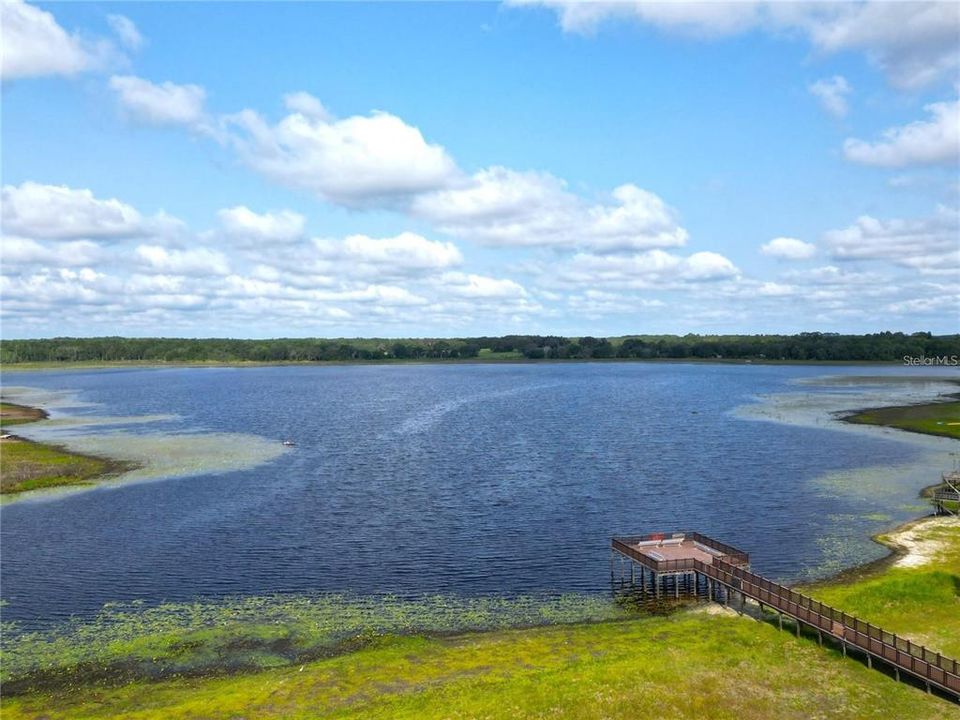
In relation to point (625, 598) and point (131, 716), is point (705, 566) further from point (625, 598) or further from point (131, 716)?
point (131, 716)

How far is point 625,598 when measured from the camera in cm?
5531

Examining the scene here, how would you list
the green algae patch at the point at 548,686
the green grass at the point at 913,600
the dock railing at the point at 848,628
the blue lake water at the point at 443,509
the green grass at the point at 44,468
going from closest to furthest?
the green algae patch at the point at 548,686
the dock railing at the point at 848,628
the green grass at the point at 913,600
the blue lake water at the point at 443,509
the green grass at the point at 44,468

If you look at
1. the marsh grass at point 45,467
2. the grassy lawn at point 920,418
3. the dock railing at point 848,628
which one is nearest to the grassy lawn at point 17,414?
the marsh grass at point 45,467

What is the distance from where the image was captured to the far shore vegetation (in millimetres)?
94938

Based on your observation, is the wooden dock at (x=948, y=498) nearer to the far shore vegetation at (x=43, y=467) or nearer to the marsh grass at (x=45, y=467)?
the far shore vegetation at (x=43, y=467)

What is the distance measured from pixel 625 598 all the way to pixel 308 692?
1003 inches

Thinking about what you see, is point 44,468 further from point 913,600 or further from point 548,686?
point 913,600

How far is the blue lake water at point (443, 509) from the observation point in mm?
60875

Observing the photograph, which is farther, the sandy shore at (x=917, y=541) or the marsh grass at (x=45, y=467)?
the marsh grass at (x=45, y=467)

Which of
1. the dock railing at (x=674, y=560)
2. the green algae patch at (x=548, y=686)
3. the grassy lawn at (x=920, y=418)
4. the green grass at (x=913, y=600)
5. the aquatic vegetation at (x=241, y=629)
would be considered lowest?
the aquatic vegetation at (x=241, y=629)

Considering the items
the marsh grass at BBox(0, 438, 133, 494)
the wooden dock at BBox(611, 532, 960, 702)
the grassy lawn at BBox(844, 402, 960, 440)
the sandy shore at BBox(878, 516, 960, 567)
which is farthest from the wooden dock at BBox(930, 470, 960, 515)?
the marsh grass at BBox(0, 438, 133, 494)

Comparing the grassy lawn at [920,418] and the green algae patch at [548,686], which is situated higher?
the grassy lawn at [920,418]

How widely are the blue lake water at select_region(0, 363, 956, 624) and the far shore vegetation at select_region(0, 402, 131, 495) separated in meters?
7.39

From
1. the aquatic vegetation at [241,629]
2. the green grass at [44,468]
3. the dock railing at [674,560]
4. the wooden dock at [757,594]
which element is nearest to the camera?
the wooden dock at [757,594]
